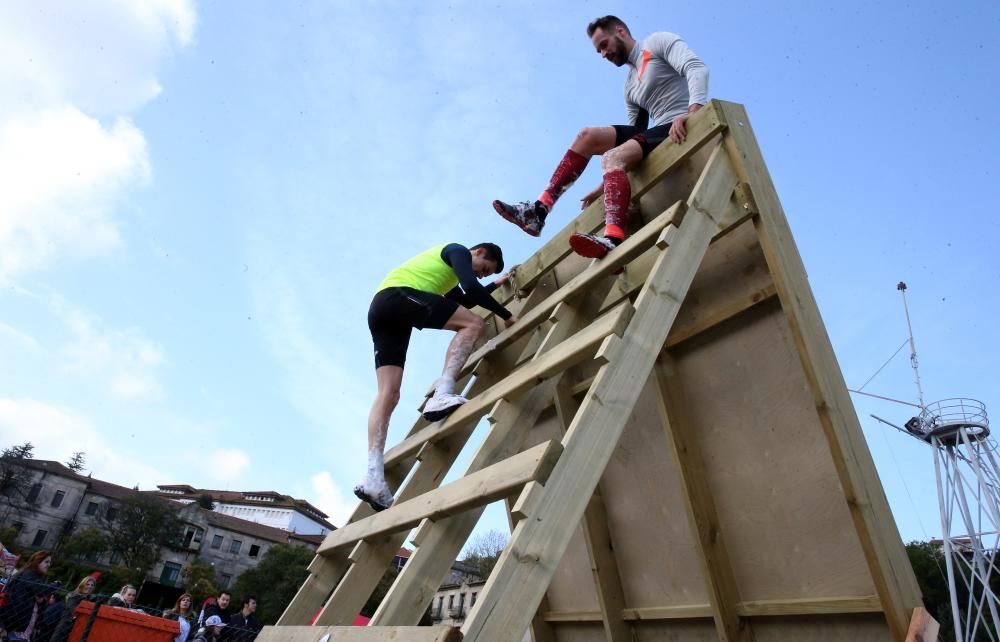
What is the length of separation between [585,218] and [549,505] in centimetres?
198

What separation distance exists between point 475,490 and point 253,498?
250ft

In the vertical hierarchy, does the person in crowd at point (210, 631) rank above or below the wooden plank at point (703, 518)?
below

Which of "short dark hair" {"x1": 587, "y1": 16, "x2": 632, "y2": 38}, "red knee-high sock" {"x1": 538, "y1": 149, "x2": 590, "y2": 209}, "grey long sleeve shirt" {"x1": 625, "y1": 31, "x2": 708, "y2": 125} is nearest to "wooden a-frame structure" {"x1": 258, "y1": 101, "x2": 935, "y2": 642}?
"red knee-high sock" {"x1": 538, "y1": 149, "x2": 590, "y2": 209}

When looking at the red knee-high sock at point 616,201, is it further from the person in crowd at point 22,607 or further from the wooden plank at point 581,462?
the person in crowd at point 22,607

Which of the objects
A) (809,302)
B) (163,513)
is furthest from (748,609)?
(163,513)

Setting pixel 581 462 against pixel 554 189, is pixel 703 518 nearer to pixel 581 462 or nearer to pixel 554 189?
pixel 581 462

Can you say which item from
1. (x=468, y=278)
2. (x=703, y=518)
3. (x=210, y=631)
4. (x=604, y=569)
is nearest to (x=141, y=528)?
(x=210, y=631)

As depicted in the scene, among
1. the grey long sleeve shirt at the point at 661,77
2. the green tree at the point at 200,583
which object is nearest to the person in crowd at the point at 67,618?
the grey long sleeve shirt at the point at 661,77

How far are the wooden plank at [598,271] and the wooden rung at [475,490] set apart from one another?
1.04 meters

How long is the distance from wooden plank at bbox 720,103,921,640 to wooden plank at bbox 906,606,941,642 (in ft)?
0.12

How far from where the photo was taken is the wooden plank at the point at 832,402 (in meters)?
2.04

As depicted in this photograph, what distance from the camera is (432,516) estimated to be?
1.77 metres

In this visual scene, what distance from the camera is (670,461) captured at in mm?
3207

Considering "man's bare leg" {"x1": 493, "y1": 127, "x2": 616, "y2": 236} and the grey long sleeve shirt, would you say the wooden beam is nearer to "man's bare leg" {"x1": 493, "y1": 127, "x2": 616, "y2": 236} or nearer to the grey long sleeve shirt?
"man's bare leg" {"x1": 493, "y1": 127, "x2": 616, "y2": 236}
